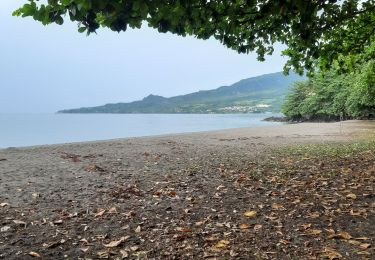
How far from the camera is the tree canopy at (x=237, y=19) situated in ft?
16.7

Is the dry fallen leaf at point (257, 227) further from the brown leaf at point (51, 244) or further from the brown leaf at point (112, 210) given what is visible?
the brown leaf at point (51, 244)

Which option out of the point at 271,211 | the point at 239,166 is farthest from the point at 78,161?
the point at 271,211

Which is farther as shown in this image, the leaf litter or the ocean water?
the ocean water

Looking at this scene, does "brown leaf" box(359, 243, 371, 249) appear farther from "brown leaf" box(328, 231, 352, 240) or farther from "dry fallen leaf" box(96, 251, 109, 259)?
"dry fallen leaf" box(96, 251, 109, 259)

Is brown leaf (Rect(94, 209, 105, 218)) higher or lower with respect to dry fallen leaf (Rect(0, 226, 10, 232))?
lower

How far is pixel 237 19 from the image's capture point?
8.60m

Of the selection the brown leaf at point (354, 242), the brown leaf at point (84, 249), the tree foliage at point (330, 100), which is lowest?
the brown leaf at point (354, 242)

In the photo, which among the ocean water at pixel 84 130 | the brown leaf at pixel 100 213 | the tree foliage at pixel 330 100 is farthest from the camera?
the ocean water at pixel 84 130

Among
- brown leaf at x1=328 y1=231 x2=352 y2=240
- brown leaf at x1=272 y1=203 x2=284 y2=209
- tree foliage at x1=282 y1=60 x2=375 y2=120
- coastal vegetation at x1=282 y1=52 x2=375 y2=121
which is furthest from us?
tree foliage at x1=282 y1=60 x2=375 y2=120

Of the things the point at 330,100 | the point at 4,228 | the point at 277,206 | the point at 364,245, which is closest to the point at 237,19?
the point at 277,206

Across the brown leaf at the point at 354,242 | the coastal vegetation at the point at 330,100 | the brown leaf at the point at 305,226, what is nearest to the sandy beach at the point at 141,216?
the brown leaf at the point at 305,226

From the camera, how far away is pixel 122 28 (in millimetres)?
5414

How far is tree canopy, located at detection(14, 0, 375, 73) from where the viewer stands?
16.7 feet

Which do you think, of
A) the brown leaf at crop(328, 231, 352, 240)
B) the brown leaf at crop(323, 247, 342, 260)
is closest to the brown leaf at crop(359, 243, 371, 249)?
the brown leaf at crop(328, 231, 352, 240)
